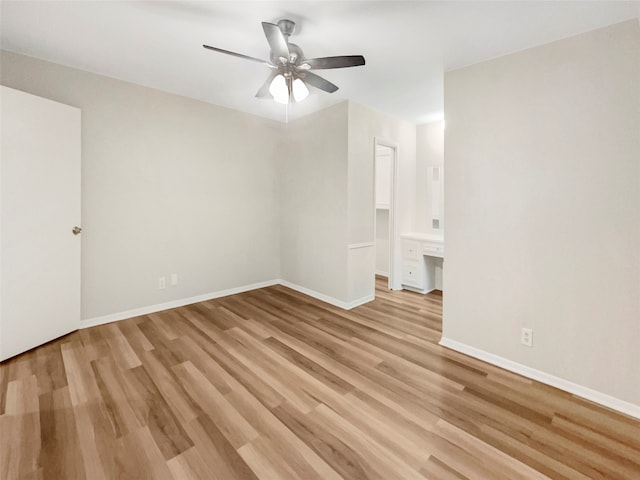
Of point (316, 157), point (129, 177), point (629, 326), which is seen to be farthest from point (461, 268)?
point (129, 177)

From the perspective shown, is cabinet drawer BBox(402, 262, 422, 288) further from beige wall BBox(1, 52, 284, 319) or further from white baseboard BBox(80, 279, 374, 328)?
beige wall BBox(1, 52, 284, 319)

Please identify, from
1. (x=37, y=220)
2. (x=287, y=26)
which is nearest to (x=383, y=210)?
→ (x=287, y=26)

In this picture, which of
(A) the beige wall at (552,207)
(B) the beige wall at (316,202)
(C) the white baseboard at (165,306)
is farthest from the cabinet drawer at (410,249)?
(C) the white baseboard at (165,306)

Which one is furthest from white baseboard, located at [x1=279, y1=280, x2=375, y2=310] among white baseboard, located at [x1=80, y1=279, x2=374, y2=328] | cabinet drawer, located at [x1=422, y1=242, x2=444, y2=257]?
cabinet drawer, located at [x1=422, y1=242, x2=444, y2=257]

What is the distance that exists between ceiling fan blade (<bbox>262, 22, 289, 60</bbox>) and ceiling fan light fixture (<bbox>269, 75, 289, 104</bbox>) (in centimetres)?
17

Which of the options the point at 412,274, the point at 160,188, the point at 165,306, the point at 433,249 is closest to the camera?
the point at 160,188

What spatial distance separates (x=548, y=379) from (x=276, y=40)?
3.06 m

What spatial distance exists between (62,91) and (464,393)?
4.32 meters

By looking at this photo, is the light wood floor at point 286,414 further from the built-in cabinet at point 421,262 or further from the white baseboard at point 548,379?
the built-in cabinet at point 421,262

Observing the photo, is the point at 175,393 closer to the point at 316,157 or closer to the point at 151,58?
the point at 151,58

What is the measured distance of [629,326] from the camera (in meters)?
1.84

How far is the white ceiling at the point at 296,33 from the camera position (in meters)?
1.83

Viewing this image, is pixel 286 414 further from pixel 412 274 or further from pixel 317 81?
pixel 412 274

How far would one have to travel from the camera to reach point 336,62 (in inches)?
77.0
